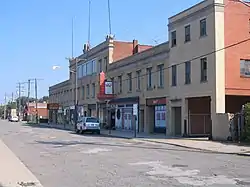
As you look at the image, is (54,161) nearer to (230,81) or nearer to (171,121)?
(230,81)

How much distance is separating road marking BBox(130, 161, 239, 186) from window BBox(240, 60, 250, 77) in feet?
63.8

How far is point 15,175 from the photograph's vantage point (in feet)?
45.9

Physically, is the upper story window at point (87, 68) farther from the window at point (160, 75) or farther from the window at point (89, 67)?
the window at point (160, 75)

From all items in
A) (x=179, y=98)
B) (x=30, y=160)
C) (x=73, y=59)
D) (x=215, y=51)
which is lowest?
(x=30, y=160)

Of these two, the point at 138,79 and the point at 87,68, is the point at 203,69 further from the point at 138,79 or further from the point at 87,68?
the point at 87,68

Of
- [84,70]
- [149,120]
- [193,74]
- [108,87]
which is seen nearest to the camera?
[193,74]

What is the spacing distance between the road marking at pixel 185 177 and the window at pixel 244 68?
19.4 metres

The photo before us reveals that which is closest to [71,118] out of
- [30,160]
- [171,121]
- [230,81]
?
[171,121]

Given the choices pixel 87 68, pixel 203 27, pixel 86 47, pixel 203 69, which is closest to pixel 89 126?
pixel 203 69

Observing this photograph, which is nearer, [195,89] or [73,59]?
[195,89]

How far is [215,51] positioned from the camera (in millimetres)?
32312

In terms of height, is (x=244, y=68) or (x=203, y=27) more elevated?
(x=203, y=27)

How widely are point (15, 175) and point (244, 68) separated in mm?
23807

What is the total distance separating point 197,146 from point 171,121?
11.4 metres
